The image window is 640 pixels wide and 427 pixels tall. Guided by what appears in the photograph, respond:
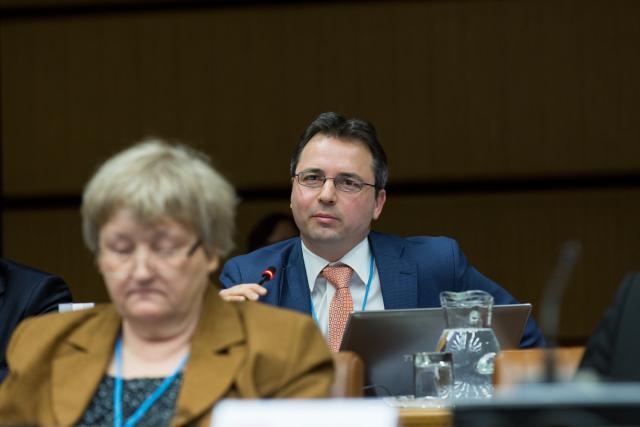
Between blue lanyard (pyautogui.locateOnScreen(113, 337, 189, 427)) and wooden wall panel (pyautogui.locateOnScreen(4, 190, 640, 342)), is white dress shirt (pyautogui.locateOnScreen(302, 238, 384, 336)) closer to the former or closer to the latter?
blue lanyard (pyautogui.locateOnScreen(113, 337, 189, 427))

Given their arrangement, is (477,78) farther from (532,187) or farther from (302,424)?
(302,424)

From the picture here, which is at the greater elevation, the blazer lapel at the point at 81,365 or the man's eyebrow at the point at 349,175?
the man's eyebrow at the point at 349,175

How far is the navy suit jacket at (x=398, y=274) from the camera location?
369 cm

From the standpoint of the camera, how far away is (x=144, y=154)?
231cm

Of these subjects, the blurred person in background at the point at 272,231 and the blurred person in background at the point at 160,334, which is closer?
the blurred person in background at the point at 160,334

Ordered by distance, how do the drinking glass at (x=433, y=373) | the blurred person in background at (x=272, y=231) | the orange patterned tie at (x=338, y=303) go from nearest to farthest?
the drinking glass at (x=433, y=373), the orange patterned tie at (x=338, y=303), the blurred person in background at (x=272, y=231)

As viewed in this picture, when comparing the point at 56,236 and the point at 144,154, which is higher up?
the point at 144,154

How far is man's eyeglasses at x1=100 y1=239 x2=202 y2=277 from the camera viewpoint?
7.31 feet

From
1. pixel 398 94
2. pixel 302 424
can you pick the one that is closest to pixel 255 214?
pixel 398 94

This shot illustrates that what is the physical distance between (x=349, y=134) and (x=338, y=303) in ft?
1.88

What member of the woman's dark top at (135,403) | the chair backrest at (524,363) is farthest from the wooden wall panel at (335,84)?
the woman's dark top at (135,403)

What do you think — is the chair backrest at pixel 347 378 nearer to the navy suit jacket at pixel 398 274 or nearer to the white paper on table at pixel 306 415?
the white paper on table at pixel 306 415

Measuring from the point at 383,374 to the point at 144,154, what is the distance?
1.17 meters

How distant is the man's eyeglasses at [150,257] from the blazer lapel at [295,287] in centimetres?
141
